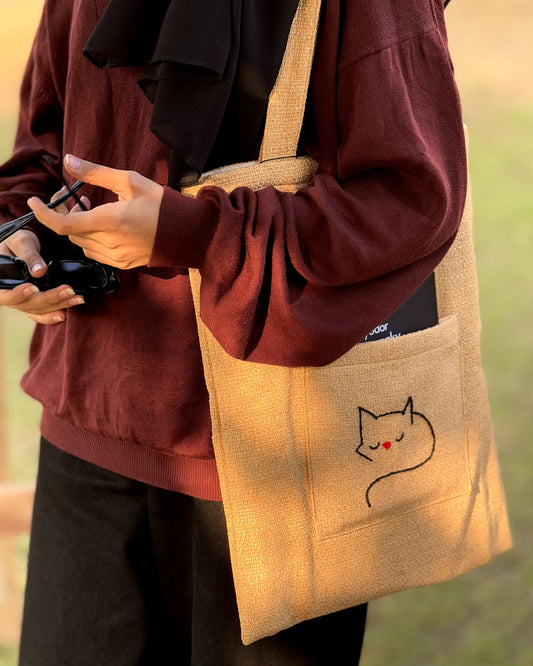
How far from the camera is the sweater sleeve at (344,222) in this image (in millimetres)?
1060

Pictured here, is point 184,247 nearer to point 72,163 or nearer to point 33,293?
point 72,163

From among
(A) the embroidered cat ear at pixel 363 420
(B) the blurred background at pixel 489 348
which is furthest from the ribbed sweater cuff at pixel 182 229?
(B) the blurred background at pixel 489 348

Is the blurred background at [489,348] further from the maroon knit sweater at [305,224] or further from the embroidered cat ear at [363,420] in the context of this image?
the embroidered cat ear at [363,420]

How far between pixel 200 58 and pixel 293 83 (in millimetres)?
117

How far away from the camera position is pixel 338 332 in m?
1.10

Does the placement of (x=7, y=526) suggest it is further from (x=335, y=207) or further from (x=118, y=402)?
(x=335, y=207)

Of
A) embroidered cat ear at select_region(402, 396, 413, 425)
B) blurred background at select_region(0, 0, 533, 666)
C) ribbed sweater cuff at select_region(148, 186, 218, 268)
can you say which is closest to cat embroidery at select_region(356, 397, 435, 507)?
embroidered cat ear at select_region(402, 396, 413, 425)

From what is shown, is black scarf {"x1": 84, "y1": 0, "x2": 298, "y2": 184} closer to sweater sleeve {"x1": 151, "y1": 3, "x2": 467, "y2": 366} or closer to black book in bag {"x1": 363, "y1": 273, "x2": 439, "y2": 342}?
sweater sleeve {"x1": 151, "y1": 3, "x2": 467, "y2": 366}

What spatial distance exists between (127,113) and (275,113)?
0.23 meters

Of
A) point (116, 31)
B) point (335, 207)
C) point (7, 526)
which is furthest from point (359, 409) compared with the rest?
point (7, 526)

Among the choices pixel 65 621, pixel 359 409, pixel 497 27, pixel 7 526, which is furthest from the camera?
pixel 497 27

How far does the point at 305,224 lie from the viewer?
1.08 metres

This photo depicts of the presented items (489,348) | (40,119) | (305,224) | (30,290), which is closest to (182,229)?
(305,224)

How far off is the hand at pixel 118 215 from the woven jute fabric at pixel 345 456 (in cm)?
10
